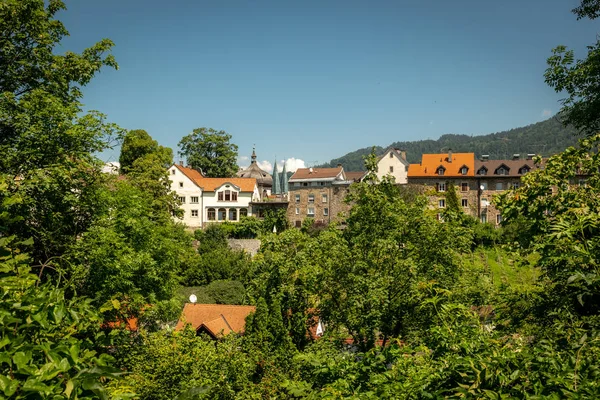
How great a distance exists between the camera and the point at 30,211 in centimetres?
1101

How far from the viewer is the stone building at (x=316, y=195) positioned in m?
51.8

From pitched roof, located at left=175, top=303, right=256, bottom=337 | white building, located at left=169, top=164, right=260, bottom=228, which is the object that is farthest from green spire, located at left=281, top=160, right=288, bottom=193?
pitched roof, located at left=175, top=303, right=256, bottom=337

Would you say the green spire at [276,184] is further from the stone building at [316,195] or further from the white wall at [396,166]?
the white wall at [396,166]

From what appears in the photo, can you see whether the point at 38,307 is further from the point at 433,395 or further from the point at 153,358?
the point at 153,358

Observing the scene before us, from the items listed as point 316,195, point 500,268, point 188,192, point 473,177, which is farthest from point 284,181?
point 500,268

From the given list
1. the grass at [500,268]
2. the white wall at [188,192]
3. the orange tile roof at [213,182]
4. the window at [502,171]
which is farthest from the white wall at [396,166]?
the white wall at [188,192]

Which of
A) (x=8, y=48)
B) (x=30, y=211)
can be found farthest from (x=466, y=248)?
(x=8, y=48)

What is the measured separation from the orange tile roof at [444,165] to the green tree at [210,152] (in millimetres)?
26213

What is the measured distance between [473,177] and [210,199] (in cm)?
3180

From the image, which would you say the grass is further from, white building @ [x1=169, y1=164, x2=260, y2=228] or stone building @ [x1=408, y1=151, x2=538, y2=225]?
white building @ [x1=169, y1=164, x2=260, y2=228]

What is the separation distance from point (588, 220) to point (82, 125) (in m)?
12.1

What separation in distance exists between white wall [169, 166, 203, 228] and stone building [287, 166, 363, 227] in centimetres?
1137

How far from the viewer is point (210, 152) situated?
→ 60.7 m

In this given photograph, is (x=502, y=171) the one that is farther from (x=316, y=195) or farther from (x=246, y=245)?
(x=246, y=245)
